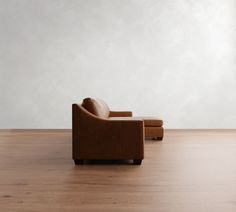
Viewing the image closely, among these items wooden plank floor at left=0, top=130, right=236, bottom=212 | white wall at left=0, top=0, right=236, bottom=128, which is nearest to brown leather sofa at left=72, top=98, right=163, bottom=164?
wooden plank floor at left=0, top=130, right=236, bottom=212

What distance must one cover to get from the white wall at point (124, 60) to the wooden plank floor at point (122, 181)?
2284mm

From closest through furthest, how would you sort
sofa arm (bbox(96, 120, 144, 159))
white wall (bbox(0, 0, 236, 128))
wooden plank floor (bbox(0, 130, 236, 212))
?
wooden plank floor (bbox(0, 130, 236, 212)) → sofa arm (bbox(96, 120, 144, 159)) → white wall (bbox(0, 0, 236, 128))

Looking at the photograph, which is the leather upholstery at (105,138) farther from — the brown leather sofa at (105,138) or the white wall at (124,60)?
the white wall at (124,60)

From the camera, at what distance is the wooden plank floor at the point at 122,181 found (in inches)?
86.1

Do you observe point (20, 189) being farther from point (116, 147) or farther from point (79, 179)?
point (116, 147)

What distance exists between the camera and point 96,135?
358cm

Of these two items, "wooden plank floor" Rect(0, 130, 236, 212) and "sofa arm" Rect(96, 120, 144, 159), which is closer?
"wooden plank floor" Rect(0, 130, 236, 212)

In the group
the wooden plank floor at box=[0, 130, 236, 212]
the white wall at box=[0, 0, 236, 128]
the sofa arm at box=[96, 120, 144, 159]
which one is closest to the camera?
the wooden plank floor at box=[0, 130, 236, 212]

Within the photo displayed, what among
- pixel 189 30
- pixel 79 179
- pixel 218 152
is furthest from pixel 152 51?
pixel 79 179

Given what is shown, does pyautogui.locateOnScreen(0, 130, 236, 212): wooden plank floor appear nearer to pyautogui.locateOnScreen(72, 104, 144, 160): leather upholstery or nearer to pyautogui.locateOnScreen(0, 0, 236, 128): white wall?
pyautogui.locateOnScreen(72, 104, 144, 160): leather upholstery

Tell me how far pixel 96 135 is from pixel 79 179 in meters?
0.76

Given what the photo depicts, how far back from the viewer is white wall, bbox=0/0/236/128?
7016 millimetres

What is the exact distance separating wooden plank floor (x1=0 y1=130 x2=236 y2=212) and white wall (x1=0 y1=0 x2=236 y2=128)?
2.28 metres

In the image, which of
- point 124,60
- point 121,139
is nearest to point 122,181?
point 121,139
